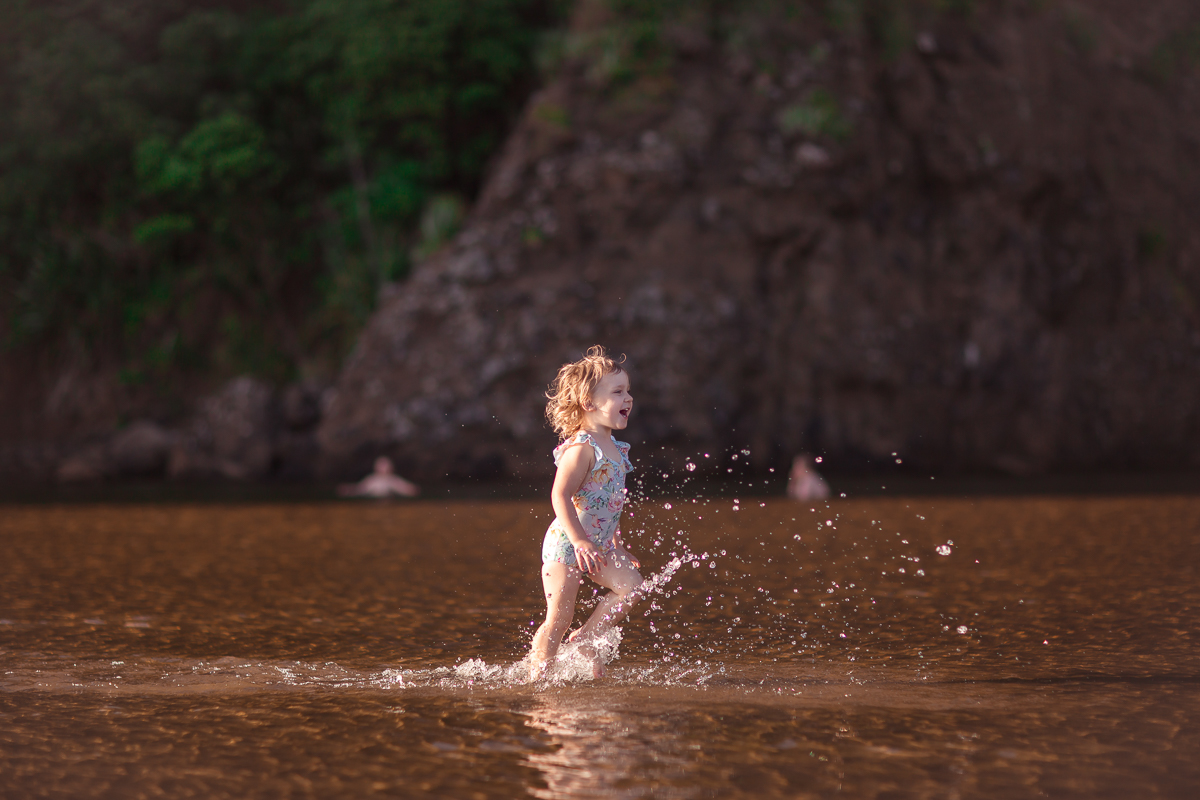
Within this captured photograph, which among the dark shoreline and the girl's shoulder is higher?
the girl's shoulder

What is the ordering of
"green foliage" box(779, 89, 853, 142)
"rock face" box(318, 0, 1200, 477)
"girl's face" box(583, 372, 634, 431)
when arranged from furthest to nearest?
"green foliage" box(779, 89, 853, 142) < "rock face" box(318, 0, 1200, 477) < "girl's face" box(583, 372, 634, 431)

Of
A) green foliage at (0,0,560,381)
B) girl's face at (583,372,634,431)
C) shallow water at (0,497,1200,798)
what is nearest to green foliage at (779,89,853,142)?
green foliage at (0,0,560,381)

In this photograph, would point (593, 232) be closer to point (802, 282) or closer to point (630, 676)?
point (802, 282)

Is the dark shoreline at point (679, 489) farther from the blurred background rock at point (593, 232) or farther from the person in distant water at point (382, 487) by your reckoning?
the blurred background rock at point (593, 232)

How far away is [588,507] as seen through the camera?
21.7 feet

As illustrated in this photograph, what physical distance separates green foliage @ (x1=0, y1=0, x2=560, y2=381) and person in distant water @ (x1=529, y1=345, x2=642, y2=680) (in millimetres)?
28048

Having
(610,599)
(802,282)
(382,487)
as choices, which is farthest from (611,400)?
(802,282)

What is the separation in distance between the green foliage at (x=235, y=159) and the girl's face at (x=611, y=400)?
28.1m

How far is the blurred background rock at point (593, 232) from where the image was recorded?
104 ft

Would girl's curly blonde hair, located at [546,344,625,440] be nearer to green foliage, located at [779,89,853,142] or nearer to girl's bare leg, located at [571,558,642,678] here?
girl's bare leg, located at [571,558,642,678]

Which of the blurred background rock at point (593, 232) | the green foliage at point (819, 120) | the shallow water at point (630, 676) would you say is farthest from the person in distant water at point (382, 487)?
the green foliage at point (819, 120)

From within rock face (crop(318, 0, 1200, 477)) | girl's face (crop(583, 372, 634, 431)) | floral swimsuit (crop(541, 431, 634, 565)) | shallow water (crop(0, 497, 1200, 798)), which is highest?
rock face (crop(318, 0, 1200, 477))

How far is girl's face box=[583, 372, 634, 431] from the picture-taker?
21.5 feet

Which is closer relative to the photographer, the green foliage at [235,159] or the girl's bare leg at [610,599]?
the girl's bare leg at [610,599]
